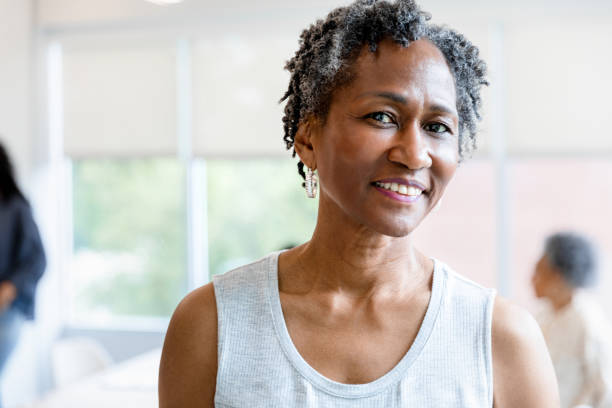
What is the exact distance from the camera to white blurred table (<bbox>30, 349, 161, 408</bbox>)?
254 cm

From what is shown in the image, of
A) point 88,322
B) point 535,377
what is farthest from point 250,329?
point 88,322

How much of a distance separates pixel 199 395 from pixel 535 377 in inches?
17.9

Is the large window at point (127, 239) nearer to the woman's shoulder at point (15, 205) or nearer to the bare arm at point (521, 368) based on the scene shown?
the woman's shoulder at point (15, 205)

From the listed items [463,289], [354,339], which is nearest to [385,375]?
[354,339]

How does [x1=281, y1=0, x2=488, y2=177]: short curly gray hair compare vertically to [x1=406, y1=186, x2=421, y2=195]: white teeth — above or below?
above

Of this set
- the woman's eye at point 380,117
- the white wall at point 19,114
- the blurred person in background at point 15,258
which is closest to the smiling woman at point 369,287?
the woman's eye at point 380,117

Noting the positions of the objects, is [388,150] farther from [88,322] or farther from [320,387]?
[88,322]

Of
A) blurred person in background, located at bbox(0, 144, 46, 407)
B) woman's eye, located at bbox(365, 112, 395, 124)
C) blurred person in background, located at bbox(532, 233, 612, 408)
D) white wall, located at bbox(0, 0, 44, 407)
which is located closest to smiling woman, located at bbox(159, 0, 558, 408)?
woman's eye, located at bbox(365, 112, 395, 124)

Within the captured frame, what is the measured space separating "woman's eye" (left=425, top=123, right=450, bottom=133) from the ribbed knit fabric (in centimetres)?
22

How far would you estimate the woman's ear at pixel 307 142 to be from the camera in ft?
3.11

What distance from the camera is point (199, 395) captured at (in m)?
0.94

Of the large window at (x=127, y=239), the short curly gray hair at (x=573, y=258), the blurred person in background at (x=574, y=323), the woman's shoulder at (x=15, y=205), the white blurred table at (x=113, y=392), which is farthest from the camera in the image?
the large window at (x=127, y=239)

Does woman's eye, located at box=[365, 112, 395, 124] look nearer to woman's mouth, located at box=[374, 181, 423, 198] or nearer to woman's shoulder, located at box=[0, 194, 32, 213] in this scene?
woman's mouth, located at box=[374, 181, 423, 198]

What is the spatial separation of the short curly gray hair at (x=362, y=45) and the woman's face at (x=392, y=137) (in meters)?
0.02
